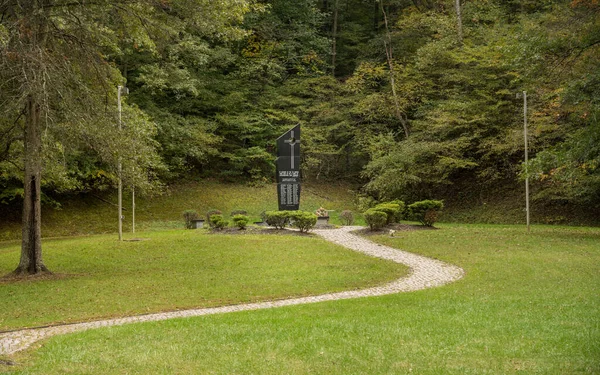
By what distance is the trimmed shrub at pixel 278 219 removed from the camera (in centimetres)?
2227

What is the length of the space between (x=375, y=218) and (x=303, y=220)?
9.28 feet

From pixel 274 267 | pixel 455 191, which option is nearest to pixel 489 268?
pixel 274 267

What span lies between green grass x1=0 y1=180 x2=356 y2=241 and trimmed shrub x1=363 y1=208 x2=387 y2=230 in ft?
21.0

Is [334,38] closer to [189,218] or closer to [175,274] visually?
[189,218]

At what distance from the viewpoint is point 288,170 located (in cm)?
2431

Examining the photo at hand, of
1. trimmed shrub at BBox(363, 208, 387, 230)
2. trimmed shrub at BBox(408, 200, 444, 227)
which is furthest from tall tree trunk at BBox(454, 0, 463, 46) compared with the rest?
trimmed shrub at BBox(363, 208, 387, 230)

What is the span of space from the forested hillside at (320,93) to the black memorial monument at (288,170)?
16.9 feet

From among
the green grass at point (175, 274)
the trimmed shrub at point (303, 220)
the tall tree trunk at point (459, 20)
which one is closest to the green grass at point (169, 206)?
the green grass at point (175, 274)

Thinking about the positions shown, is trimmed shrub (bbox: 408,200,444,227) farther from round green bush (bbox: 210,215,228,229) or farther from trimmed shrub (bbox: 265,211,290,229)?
round green bush (bbox: 210,215,228,229)

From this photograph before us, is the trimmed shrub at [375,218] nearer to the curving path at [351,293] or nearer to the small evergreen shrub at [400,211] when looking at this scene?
the small evergreen shrub at [400,211]

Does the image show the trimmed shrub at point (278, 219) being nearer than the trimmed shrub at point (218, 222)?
No

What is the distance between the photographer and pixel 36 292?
11.9 metres

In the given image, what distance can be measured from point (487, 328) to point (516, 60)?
1236 cm

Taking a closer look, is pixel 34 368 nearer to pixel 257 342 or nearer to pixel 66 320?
pixel 257 342
